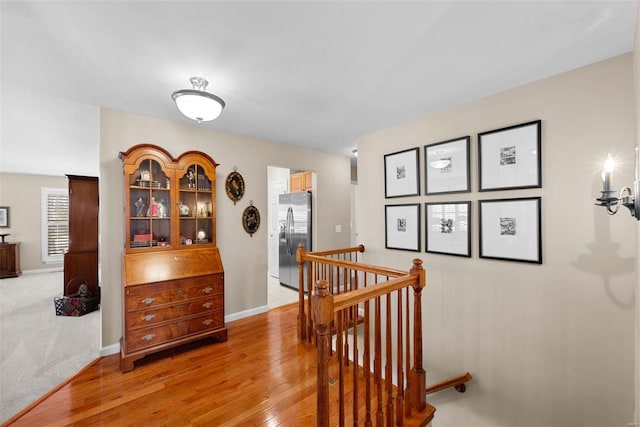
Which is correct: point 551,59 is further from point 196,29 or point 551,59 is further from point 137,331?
point 137,331

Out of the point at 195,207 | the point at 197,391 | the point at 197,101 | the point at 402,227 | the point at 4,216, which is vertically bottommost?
the point at 197,391

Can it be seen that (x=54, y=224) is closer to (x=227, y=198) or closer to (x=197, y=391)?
(x=227, y=198)

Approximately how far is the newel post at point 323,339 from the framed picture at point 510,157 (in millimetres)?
2056

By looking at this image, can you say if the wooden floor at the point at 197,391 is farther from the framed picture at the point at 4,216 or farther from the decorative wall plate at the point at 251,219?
the framed picture at the point at 4,216

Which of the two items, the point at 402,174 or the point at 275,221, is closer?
the point at 402,174

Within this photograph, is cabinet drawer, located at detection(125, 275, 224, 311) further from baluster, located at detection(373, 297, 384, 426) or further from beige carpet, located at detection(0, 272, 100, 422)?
baluster, located at detection(373, 297, 384, 426)

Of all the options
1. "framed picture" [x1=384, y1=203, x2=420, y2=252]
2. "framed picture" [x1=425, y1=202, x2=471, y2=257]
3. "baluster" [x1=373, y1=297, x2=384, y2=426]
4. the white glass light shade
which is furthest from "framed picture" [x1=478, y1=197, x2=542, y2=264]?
"baluster" [x1=373, y1=297, x2=384, y2=426]

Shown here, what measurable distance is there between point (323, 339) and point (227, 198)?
2653 mm

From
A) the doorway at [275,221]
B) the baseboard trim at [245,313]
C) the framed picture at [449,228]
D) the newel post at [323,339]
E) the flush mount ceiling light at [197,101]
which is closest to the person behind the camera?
the newel post at [323,339]

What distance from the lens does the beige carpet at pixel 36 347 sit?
85.0 inches

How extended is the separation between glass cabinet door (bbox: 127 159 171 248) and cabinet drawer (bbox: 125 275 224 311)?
48 centimetres

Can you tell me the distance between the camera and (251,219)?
3.71 metres

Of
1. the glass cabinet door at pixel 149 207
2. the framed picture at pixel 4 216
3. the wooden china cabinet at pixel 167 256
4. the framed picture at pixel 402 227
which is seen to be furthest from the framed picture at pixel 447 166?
the framed picture at pixel 4 216

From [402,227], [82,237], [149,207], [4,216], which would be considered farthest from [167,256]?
[4,216]
